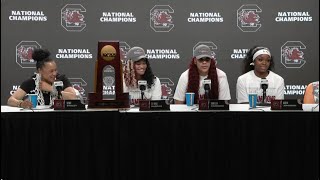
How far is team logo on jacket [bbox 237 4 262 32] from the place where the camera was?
6359mm

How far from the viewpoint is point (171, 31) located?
20.9 ft

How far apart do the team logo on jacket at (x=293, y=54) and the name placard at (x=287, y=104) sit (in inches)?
122

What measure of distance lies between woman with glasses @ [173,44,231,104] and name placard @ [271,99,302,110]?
158 cm

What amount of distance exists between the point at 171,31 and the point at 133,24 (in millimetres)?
480

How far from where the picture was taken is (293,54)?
21.1 feet

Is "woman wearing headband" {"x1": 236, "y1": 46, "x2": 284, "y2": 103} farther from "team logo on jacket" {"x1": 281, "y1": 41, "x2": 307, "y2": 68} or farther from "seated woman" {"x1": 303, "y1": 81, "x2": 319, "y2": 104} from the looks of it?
"team logo on jacket" {"x1": 281, "y1": 41, "x2": 307, "y2": 68}

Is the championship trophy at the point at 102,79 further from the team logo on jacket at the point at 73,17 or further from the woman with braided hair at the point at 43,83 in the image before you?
the team logo on jacket at the point at 73,17

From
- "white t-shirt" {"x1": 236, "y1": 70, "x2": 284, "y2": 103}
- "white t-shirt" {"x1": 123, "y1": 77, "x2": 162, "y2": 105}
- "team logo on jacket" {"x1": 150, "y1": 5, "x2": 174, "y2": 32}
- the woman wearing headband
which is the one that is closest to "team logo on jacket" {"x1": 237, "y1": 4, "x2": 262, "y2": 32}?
"team logo on jacket" {"x1": 150, "y1": 5, "x2": 174, "y2": 32}

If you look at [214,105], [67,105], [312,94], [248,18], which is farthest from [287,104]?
[248,18]

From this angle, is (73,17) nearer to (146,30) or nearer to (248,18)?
(146,30)
